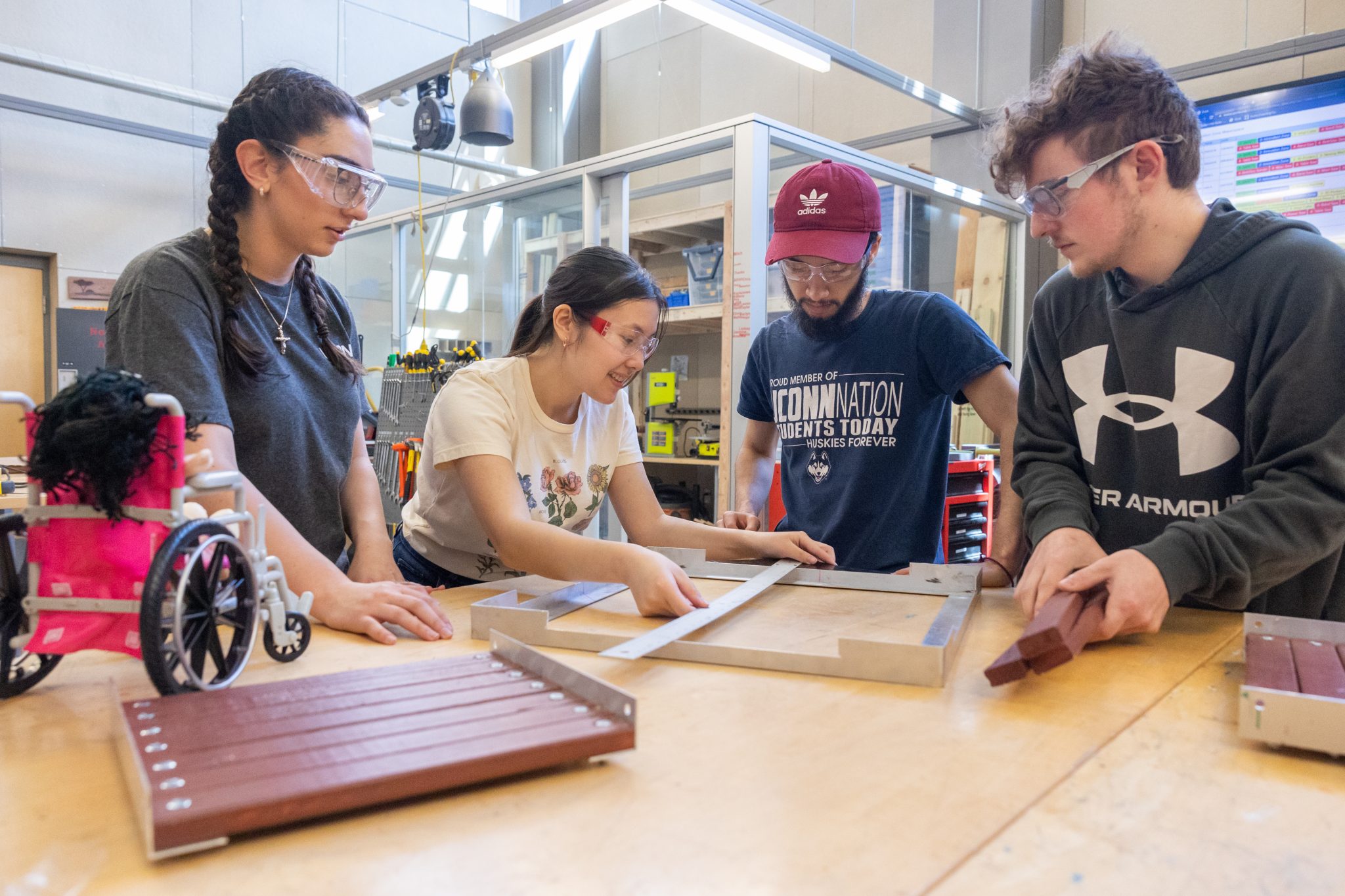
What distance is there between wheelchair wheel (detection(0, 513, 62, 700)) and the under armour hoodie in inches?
44.1

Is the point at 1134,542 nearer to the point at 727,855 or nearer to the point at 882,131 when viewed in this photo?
the point at 727,855

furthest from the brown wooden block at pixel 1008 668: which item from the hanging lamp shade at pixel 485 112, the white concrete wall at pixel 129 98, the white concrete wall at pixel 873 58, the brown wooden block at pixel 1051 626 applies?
the white concrete wall at pixel 129 98

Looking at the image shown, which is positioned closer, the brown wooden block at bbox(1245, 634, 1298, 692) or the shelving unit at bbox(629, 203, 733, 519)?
the brown wooden block at bbox(1245, 634, 1298, 692)

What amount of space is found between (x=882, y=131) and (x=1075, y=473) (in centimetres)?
418

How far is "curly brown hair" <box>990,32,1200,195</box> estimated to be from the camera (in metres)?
1.21

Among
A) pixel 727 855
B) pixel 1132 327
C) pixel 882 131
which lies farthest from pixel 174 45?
pixel 727 855

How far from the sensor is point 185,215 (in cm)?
541

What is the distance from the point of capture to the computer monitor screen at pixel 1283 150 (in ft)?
11.1

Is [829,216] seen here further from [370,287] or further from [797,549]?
[370,287]

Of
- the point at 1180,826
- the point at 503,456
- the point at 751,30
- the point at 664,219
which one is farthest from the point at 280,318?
the point at 664,219

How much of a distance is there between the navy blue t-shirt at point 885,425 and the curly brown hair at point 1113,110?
23.7 inches

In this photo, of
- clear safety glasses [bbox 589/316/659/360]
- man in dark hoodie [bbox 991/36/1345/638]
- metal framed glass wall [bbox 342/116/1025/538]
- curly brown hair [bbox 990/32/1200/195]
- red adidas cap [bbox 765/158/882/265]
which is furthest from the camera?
metal framed glass wall [bbox 342/116/1025/538]

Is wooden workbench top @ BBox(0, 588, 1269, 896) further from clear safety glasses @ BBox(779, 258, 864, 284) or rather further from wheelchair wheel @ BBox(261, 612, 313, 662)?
clear safety glasses @ BBox(779, 258, 864, 284)

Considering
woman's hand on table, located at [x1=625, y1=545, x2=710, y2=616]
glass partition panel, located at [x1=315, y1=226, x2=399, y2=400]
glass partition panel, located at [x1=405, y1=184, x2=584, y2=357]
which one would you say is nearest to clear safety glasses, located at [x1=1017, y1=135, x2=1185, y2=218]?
woman's hand on table, located at [x1=625, y1=545, x2=710, y2=616]
